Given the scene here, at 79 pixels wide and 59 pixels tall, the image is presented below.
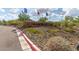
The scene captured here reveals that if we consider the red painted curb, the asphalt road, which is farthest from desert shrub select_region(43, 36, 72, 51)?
the asphalt road

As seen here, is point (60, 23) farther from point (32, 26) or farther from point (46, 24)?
point (32, 26)

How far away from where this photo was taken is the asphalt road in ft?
6.51

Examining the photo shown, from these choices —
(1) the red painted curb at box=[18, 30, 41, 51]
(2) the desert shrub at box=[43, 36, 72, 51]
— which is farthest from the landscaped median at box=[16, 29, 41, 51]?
(2) the desert shrub at box=[43, 36, 72, 51]

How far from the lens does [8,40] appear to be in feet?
6.53

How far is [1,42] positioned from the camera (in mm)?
1987

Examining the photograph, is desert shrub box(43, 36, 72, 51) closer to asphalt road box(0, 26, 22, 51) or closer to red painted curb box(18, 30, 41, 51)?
red painted curb box(18, 30, 41, 51)

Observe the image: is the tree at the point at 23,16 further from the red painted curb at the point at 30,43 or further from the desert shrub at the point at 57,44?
the desert shrub at the point at 57,44

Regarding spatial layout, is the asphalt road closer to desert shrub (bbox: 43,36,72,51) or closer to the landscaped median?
the landscaped median

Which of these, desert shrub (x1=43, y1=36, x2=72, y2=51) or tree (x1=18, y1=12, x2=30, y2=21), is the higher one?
tree (x1=18, y1=12, x2=30, y2=21)

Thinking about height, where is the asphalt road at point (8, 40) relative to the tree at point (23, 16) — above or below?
below

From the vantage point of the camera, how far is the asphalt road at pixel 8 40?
1984 millimetres

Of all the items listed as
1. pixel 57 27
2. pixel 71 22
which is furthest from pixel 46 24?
pixel 71 22

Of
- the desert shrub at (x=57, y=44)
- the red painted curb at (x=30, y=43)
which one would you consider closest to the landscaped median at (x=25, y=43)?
the red painted curb at (x=30, y=43)
